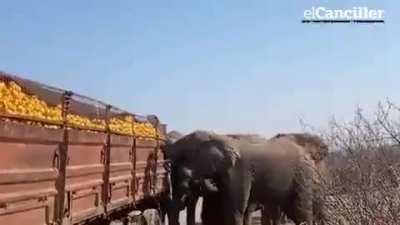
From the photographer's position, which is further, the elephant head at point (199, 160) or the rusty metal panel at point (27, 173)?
the elephant head at point (199, 160)

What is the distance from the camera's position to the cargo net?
524 cm

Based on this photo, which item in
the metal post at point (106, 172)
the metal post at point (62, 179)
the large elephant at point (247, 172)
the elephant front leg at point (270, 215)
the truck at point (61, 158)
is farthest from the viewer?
the elephant front leg at point (270, 215)

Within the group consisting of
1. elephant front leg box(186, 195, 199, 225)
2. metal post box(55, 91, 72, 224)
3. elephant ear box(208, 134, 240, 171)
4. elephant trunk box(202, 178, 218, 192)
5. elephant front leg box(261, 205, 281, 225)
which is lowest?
elephant front leg box(261, 205, 281, 225)

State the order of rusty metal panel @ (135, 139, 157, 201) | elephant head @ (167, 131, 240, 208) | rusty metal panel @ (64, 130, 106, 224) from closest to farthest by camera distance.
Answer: rusty metal panel @ (64, 130, 106, 224), rusty metal panel @ (135, 139, 157, 201), elephant head @ (167, 131, 240, 208)

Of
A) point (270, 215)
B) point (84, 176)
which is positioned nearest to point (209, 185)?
point (270, 215)

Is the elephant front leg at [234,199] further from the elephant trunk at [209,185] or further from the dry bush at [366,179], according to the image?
the dry bush at [366,179]

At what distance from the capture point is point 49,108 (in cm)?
613

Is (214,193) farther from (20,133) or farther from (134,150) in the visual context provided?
(20,133)

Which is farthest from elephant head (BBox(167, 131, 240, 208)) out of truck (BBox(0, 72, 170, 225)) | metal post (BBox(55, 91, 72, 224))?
metal post (BBox(55, 91, 72, 224))

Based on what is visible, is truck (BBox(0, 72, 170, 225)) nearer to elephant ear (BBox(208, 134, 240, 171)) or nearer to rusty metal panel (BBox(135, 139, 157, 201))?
rusty metal panel (BBox(135, 139, 157, 201))

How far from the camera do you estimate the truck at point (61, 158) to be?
4.85 metres

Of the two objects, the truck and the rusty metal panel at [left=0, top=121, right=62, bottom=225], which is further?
the truck

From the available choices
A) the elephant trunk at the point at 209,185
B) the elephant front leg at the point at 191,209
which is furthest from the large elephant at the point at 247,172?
the elephant front leg at the point at 191,209

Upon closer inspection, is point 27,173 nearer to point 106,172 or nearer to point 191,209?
point 106,172
